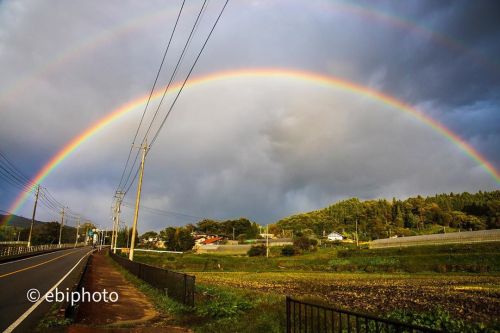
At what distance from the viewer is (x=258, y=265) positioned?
217 feet

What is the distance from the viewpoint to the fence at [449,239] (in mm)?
75812

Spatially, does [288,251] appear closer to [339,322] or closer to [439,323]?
[439,323]

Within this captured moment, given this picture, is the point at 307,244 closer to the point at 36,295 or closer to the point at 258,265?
the point at 258,265

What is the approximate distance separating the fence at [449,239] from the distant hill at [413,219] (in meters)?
54.5

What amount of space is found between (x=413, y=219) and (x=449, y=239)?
97.8 m

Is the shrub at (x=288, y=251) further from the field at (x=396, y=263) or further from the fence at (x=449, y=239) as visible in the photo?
the fence at (x=449, y=239)

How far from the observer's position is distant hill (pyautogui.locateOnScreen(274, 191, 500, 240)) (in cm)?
14950

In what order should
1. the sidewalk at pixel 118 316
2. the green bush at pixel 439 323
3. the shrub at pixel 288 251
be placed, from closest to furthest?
the green bush at pixel 439 323 → the sidewalk at pixel 118 316 → the shrub at pixel 288 251

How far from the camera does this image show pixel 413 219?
568ft

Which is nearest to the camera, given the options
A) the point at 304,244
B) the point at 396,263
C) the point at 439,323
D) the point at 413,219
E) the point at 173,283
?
the point at 439,323

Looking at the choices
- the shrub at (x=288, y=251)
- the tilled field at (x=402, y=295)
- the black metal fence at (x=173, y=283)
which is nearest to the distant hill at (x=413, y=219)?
the shrub at (x=288, y=251)

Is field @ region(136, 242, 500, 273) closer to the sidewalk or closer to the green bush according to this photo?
the sidewalk

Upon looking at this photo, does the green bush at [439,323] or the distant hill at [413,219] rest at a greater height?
the distant hill at [413,219]

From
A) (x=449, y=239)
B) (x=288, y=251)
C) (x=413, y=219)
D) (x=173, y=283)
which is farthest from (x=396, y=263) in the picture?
(x=413, y=219)
